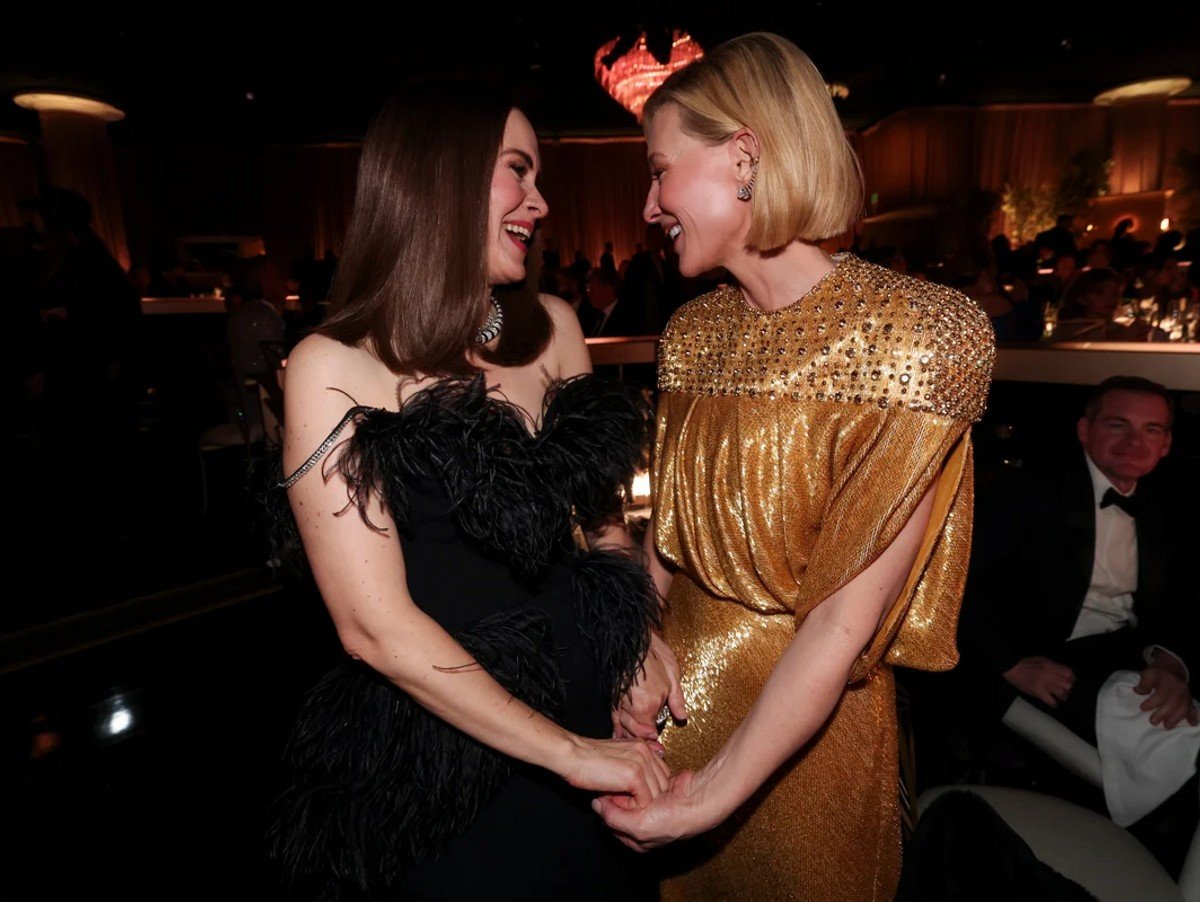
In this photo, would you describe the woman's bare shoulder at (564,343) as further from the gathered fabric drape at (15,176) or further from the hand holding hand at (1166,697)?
the gathered fabric drape at (15,176)

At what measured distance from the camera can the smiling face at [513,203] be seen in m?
1.19

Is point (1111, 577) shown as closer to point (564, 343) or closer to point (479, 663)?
point (564, 343)

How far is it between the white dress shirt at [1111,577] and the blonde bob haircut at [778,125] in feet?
7.05

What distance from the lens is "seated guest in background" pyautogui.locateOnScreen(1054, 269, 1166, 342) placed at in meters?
4.27

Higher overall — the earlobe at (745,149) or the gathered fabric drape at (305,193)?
the gathered fabric drape at (305,193)

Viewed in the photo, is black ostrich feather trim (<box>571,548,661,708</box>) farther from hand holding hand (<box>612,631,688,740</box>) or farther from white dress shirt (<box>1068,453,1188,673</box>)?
white dress shirt (<box>1068,453,1188,673</box>)

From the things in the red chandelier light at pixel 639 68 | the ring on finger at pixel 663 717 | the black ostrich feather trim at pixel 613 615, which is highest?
the red chandelier light at pixel 639 68

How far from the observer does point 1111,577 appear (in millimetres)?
2625

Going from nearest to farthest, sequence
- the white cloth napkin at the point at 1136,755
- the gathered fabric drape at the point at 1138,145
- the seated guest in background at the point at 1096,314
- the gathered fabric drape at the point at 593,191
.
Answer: the white cloth napkin at the point at 1136,755 < the seated guest in background at the point at 1096,314 < the gathered fabric drape at the point at 1138,145 < the gathered fabric drape at the point at 593,191

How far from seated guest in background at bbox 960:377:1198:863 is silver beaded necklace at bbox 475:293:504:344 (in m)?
1.91

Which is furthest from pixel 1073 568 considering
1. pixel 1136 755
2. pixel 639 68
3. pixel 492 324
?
pixel 639 68

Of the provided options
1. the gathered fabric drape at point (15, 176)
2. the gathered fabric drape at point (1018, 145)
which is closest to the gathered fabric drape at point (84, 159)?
the gathered fabric drape at point (15, 176)

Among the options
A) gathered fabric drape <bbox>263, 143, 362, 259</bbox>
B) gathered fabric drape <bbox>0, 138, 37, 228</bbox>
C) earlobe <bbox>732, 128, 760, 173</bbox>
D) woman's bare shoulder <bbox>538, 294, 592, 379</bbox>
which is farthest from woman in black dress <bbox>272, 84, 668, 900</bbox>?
gathered fabric drape <bbox>0, 138, 37, 228</bbox>

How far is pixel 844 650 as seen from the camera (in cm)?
98
